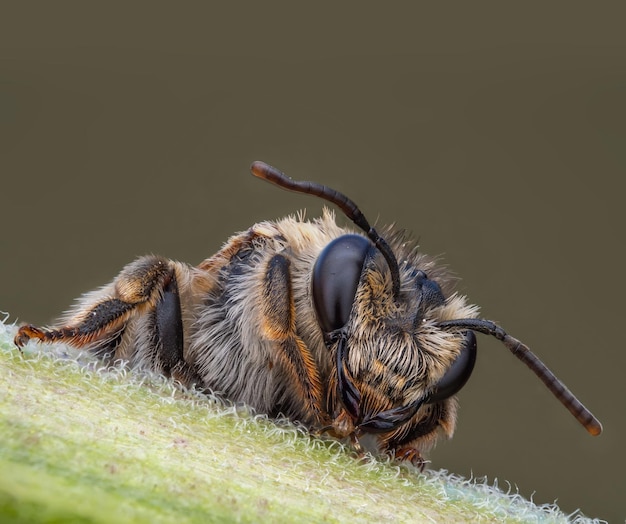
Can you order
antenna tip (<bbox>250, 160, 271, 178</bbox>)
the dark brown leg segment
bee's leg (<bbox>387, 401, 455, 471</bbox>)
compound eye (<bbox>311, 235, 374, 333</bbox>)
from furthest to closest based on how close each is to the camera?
bee's leg (<bbox>387, 401, 455, 471</bbox>) < the dark brown leg segment < compound eye (<bbox>311, 235, 374, 333</bbox>) < antenna tip (<bbox>250, 160, 271, 178</bbox>)

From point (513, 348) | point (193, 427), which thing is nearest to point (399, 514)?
point (193, 427)

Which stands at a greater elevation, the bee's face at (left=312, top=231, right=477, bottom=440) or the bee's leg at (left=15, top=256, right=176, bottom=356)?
the bee's face at (left=312, top=231, right=477, bottom=440)

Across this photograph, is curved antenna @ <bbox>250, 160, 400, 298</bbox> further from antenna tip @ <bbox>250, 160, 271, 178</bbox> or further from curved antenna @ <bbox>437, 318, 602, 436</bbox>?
curved antenna @ <bbox>437, 318, 602, 436</bbox>

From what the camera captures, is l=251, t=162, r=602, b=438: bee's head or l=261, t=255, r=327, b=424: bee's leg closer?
l=251, t=162, r=602, b=438: bee's head

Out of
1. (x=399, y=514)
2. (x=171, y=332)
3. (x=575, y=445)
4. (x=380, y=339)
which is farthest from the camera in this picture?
(x=575, y=445)

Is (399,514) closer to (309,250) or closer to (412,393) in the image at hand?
(412,393)

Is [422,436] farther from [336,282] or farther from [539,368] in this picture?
[336,282]

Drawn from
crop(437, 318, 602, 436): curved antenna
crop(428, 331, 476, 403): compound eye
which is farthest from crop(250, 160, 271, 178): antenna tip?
crop(428, 331, 476, 403): compound eye
